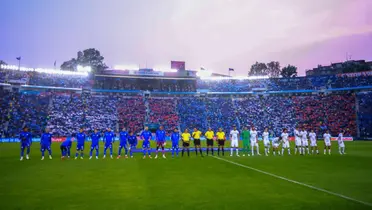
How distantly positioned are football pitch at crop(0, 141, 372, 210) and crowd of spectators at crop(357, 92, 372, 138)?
1712 inches

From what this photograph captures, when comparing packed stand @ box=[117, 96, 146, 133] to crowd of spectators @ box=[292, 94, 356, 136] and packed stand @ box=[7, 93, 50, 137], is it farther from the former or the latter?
crowd of spectators @ box=[292, 94, 356, 136]

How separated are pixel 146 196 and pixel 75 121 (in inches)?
1910

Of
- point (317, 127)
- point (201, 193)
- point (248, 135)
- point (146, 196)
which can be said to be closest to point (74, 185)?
point (146, 196)

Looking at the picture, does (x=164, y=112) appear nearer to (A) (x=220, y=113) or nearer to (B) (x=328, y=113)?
(A) (x=220, y=113)

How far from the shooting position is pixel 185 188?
11.0m

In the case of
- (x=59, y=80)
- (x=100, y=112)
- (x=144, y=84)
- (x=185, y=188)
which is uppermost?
(x=59, y=80)

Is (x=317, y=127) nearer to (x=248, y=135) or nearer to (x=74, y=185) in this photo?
(x=248, y=135)

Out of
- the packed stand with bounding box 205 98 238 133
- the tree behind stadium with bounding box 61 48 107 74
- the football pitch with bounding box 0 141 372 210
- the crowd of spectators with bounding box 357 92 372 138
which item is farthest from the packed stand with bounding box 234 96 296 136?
the tree behind stadium with bounding box 61 48 107 74

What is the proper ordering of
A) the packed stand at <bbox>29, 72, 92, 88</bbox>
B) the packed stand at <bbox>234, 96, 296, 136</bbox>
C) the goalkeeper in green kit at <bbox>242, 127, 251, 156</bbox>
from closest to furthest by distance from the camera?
the goalkeeper in green kit at <bbox>242, 127, 251, 156</bbox>
the packed stand at <bbox>234, 96, 296, 136</bbox>
the packed stand at <bbox>29, 72, 92, 88</bbox>

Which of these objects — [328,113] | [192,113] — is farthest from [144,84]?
[328,113]

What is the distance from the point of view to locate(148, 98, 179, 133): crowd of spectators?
57875 mm

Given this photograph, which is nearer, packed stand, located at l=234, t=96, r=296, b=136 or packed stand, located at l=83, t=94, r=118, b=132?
packed stand, located at l=83, t=94, r=118, b=132

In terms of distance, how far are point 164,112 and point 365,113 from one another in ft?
134

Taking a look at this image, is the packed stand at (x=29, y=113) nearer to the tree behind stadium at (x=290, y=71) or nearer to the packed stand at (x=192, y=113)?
the packed stand at (x=192, y=113)
